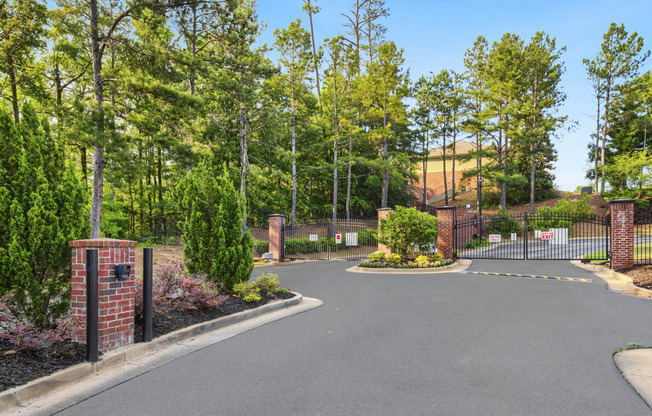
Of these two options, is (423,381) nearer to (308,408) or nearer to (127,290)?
(308,408)

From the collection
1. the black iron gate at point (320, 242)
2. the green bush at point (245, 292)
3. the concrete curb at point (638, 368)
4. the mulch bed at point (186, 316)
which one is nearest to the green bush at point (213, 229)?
the green bush at point (245, 292)

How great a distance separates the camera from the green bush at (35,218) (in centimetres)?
464

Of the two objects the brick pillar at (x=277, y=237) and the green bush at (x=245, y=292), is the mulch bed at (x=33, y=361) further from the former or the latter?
the brick pillar at (x=277, y=237)

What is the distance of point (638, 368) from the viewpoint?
4.68 m

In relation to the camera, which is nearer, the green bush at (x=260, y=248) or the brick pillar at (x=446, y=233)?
the brick pillar at (x=446, y=233)

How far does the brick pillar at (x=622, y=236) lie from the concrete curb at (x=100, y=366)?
13102mm

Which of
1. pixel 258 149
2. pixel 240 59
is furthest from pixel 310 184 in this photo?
pixel 240 59

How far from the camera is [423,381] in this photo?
433 cm

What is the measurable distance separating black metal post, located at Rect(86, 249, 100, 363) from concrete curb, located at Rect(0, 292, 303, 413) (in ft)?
0.53

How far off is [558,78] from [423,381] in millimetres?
40977

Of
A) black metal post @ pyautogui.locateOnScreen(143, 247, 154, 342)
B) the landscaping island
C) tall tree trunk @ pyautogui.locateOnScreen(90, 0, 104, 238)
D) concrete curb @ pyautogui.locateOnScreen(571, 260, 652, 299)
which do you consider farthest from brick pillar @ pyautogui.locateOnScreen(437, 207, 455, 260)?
black metal post @ pyautogui.locateOnScreen(143, 247, 154, 342)

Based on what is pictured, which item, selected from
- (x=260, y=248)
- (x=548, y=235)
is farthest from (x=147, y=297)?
(x=548, y=235)

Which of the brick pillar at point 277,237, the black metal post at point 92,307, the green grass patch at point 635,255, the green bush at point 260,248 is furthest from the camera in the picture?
the green bush at point 260,248

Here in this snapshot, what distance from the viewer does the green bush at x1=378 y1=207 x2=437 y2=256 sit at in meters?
16.3
